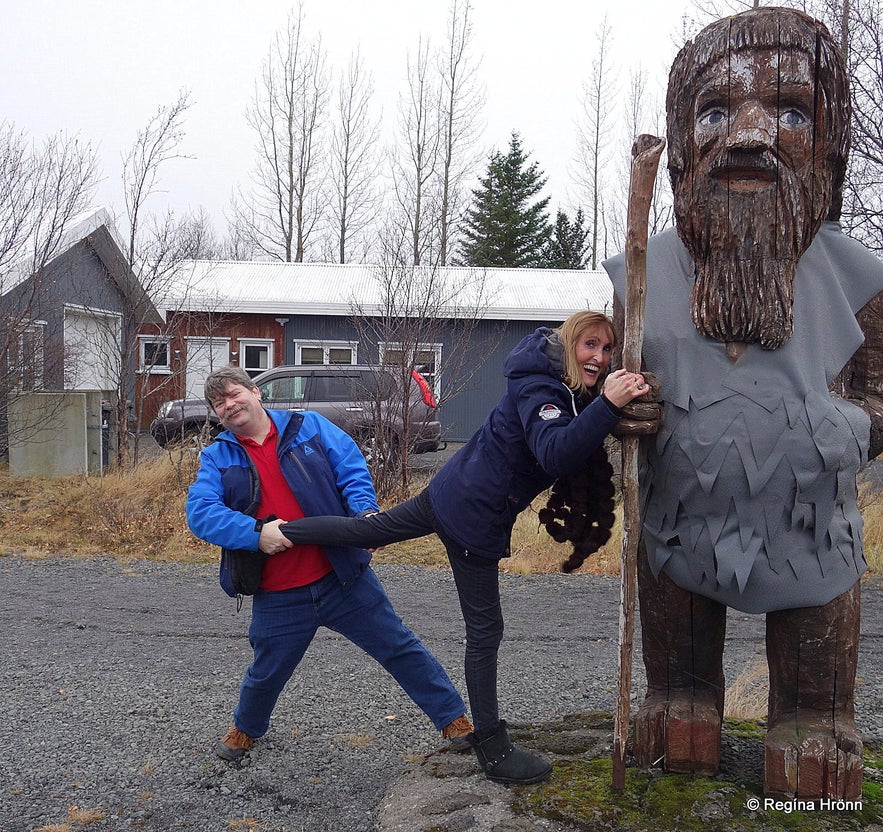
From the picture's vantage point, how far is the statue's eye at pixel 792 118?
2.53 metres

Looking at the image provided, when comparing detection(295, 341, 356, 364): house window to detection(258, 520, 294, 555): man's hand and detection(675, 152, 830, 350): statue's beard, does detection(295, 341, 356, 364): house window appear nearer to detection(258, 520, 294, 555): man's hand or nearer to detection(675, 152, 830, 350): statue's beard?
detection(258, 520, 294, 555): man's hand

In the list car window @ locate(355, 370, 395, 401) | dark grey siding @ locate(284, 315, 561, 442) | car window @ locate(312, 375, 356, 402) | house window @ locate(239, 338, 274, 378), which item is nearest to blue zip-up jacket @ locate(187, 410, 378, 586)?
car window @ locate(355, 370, 395, 401)

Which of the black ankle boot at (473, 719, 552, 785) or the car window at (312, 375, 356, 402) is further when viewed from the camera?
the car window at (312, 375, 356, 402)

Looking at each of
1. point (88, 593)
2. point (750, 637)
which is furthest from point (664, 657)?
point (88, 593)

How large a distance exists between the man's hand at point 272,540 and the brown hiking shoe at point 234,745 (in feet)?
3.19

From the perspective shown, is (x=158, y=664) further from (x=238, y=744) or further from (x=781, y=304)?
(x=781, y=304)

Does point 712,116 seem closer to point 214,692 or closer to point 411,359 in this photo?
point 214,692

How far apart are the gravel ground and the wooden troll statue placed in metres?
1.18

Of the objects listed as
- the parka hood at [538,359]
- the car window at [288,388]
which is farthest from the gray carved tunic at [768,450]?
the car window at [288,388]

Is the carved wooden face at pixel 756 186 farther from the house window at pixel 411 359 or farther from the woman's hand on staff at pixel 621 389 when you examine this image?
the house window at pixel 411 359

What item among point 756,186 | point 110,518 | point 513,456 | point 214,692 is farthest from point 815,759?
point 110,518

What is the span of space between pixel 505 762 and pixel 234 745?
50.6 inches

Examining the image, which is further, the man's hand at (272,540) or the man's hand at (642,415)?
the man's hand at (272,540)

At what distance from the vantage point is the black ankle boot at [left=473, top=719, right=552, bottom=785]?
119 inches
